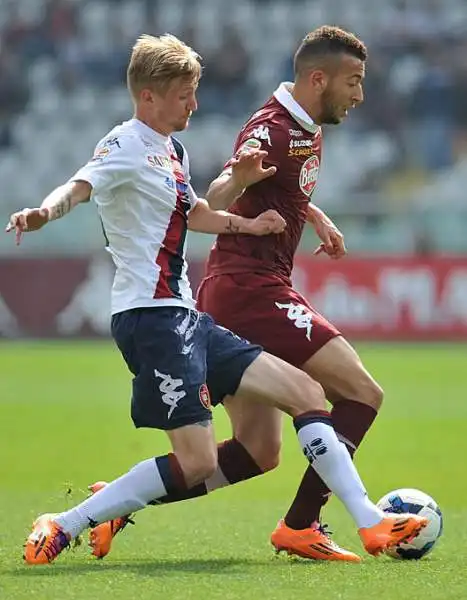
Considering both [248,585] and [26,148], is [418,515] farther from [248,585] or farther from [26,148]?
[26,148]

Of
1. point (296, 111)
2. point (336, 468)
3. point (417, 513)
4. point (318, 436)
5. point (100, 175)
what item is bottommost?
point (417, 513)

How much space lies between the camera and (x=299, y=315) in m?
6.21

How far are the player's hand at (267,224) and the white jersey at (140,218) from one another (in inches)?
15.1

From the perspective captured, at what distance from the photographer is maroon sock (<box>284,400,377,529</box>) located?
6129mm

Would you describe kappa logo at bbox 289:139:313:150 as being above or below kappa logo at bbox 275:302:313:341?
above

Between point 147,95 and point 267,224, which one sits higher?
point 147,95

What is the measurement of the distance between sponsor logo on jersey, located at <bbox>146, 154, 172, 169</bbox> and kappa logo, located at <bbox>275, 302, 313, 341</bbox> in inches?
33.1

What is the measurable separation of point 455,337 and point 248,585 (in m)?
17.5

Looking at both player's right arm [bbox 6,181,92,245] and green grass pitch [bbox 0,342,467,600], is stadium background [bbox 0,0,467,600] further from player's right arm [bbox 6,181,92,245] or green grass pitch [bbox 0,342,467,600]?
player's right arm [bbox 6,181,92,245]

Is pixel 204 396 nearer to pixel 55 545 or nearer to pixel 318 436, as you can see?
pixel 318 436

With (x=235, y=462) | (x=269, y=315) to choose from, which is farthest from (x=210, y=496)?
(x=269, y=315)

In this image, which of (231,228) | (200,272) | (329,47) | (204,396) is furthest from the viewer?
(200,272)

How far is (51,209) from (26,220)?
172mm

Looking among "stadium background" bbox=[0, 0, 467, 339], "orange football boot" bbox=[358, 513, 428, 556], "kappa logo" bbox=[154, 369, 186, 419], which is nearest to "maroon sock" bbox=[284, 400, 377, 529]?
"orange football boot" bbox=[358, 513, 428, 556]
